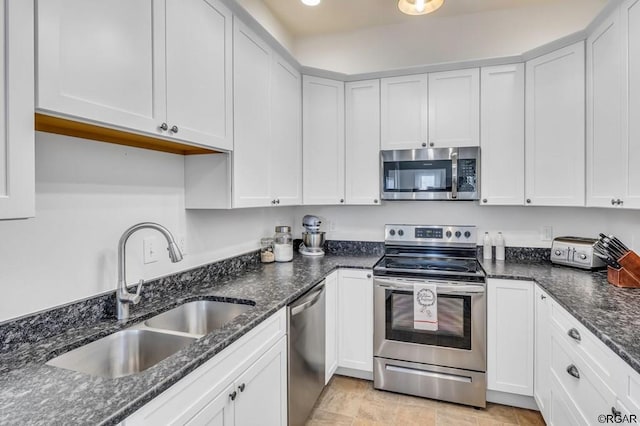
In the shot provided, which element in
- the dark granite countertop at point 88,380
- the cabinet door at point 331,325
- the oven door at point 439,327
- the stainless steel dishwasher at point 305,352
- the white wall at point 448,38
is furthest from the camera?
the white wall at point 448,38

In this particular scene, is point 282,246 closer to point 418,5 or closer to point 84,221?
point 84,221

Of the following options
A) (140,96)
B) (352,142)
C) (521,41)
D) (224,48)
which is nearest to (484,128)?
(521,41)

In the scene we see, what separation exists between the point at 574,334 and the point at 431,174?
143 cm

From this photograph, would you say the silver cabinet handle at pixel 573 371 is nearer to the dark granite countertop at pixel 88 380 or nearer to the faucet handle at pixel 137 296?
the dark granite countertop at pixel 88 380

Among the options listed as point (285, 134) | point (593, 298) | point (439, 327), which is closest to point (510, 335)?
point (439, 327)

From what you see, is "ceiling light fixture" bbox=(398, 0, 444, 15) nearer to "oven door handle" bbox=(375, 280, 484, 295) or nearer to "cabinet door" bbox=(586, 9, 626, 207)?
"cabinet door" bbox=(586, 9, 626, 207)

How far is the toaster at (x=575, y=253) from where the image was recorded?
2.17m

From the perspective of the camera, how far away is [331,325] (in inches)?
95.5

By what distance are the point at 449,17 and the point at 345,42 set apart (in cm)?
91

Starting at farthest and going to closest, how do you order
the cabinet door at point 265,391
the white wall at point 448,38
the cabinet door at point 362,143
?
the cabinet door at point 362,143
the white wall at point 448,38
the cabinet door at point 265,391

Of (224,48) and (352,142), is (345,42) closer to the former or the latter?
(352,142)

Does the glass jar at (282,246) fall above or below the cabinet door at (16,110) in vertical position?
below

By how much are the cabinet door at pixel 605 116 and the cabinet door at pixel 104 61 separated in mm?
2304

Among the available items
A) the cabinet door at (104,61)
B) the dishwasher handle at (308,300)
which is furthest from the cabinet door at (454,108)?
the cabinet door at (104,61)
